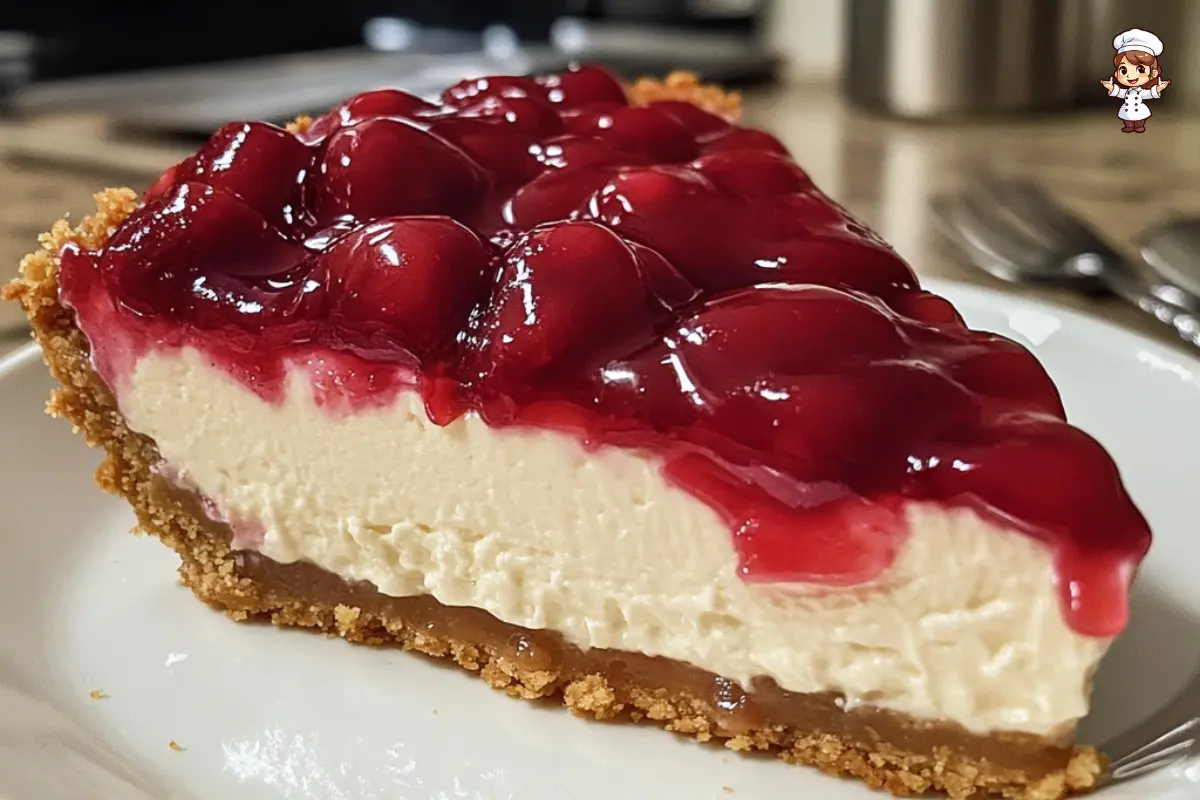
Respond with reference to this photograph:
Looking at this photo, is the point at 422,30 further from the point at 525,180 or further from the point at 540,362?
the point at 540,362

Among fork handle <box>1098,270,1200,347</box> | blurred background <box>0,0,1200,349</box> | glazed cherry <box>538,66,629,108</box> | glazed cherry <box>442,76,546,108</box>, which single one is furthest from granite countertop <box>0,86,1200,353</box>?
glazed cherry <box>442,76,546,108</box>

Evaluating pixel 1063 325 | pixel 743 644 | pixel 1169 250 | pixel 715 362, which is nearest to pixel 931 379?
pixel 715 362

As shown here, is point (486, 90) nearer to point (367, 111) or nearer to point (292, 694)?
point (367, 111)

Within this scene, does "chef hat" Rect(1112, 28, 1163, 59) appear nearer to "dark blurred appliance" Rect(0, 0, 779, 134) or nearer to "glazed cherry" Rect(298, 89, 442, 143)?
"glazed cherry" Rect(298, 89, 442, 143)

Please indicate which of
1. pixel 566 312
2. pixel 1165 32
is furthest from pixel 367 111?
pixel 1165 32

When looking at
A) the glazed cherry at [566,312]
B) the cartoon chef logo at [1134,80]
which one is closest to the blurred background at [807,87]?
the cartoon chef logo at [1134,80]

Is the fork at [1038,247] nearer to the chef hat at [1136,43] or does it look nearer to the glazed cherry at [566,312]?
the chef hat at [1136,43]
